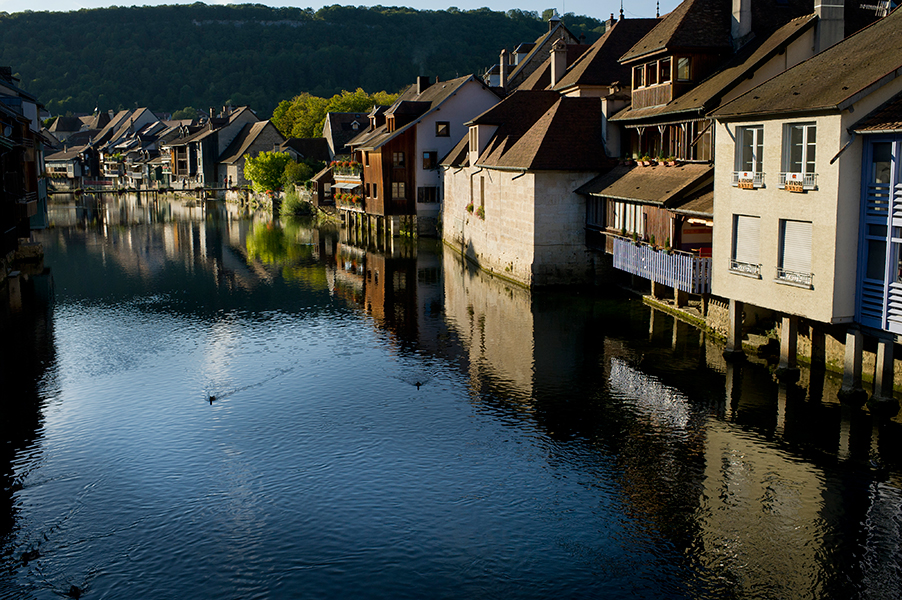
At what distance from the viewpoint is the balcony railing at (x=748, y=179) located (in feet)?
86.4

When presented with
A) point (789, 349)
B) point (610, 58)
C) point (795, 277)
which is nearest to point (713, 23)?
point (610, 58)

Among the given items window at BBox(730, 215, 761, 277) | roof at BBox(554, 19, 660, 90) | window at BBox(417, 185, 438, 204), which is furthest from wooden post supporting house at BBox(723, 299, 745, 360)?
window at BBox(417, 185, 438, 204)

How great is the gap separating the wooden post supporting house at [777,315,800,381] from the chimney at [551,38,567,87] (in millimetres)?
32263

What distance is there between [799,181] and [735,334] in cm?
662

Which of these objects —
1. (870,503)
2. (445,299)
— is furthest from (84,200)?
(870,503)

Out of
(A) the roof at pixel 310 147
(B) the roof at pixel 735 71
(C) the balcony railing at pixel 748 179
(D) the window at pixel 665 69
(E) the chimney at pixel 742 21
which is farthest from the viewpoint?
(A) the roof at pixel 310 147

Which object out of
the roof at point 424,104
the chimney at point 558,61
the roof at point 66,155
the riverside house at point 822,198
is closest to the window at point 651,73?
the riverside house at point 822,198

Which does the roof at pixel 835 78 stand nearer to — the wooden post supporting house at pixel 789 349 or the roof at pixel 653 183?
the roof at pixel 653 183

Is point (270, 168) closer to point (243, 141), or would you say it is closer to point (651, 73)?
point (243, 141)

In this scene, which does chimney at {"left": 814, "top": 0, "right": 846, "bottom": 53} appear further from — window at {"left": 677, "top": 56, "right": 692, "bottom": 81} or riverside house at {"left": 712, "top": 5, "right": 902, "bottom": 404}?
window at {"left": 677, "top": 56, "right": 692, "bottom": 81}

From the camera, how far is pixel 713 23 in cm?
3791

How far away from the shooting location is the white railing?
2364 centimetres

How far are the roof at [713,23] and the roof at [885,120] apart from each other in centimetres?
1580

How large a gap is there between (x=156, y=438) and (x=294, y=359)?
904 cm
